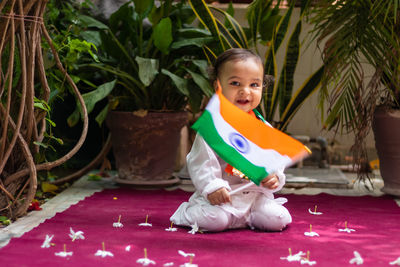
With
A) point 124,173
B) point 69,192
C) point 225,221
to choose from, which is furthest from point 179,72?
point 225,221

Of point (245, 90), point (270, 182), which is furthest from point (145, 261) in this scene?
point (245, 90)

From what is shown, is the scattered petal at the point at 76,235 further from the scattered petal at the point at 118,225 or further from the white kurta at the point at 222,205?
the white kurta at the point at 222,205

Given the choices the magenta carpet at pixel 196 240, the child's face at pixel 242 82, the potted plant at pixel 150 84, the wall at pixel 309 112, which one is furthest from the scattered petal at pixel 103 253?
the wall at pixel 309 112

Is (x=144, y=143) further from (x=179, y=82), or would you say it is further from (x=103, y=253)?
(x=103, y=253)

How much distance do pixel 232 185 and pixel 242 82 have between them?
1.13 ft

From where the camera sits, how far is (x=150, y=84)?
274 centimetres

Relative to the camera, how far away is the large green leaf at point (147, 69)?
8.16ft

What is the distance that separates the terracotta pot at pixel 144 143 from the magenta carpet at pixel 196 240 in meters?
0.44

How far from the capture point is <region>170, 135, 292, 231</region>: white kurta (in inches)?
68.6

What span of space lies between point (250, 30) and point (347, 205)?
1.03m

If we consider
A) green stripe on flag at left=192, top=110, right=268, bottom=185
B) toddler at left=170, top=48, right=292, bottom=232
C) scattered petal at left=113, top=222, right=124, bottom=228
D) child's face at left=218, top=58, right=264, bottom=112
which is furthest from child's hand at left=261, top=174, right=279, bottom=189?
scattered petal at left=113, top=222, right=124, bottom=228

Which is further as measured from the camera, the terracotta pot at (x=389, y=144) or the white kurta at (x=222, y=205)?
the terracotta pot at (x=389, y=144)

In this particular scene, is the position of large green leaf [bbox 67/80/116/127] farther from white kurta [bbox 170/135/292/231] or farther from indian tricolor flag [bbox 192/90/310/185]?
indian tricolor flag [bbox 192/90/310/185]

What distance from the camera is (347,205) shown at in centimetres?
233
